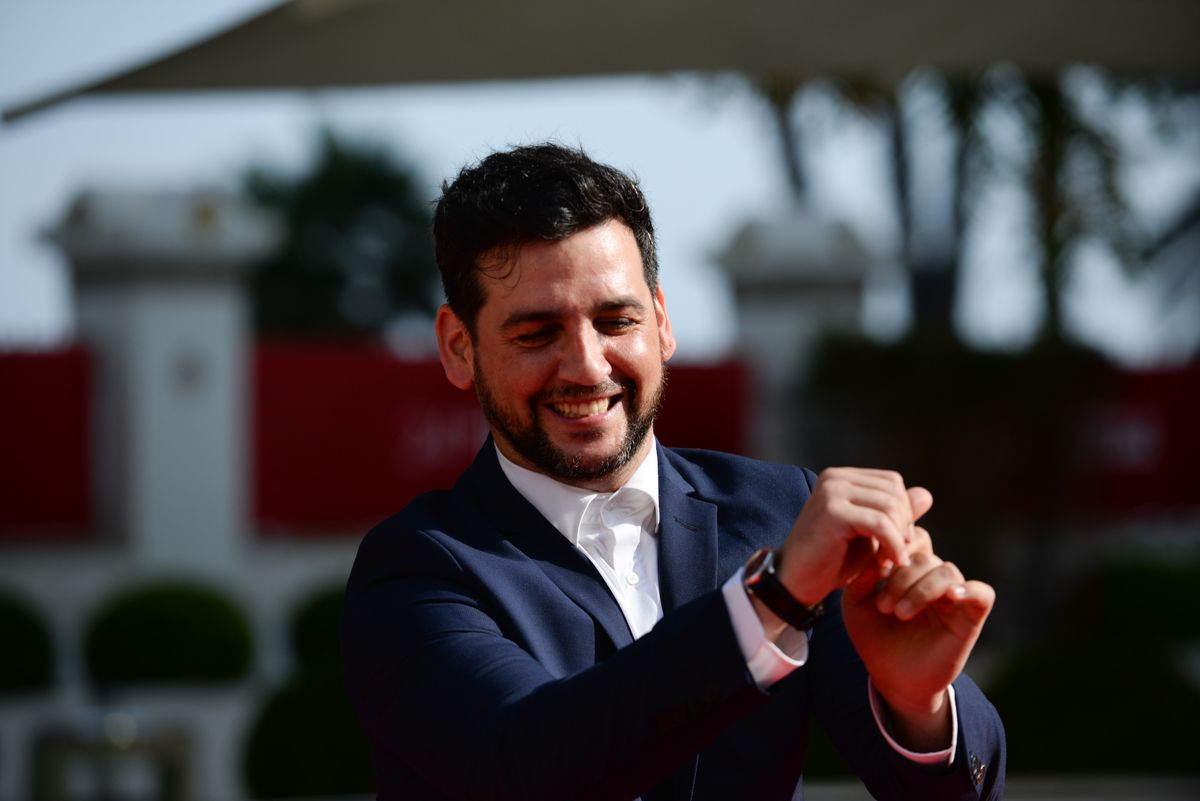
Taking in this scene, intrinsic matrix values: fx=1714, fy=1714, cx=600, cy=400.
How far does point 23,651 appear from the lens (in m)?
8.59

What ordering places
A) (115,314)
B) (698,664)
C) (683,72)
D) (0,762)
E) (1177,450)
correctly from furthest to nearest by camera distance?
(1177,450) < (115,314) < (0,762) < (683,72) < (698,664)

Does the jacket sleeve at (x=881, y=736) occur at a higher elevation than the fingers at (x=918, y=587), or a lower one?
lower

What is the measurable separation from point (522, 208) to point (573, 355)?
163 mm

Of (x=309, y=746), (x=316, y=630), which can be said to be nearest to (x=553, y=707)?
(x=309, y=746)

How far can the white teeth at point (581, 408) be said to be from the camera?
1828 millimetres

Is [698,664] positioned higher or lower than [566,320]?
lower

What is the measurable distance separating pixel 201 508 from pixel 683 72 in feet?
22.0

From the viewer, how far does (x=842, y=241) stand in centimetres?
1055

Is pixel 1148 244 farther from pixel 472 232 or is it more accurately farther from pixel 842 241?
pixel 472 232

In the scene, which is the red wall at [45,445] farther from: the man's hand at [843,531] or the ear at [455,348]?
the man's hand at [843,531]

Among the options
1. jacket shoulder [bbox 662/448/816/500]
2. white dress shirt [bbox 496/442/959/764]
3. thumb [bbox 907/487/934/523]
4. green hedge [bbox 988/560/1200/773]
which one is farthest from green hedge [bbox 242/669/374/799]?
thumb [bbox 907/487/934/523]

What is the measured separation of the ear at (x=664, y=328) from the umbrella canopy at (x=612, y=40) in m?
1.71

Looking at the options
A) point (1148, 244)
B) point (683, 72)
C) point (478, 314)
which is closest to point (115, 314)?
point (683, 72)

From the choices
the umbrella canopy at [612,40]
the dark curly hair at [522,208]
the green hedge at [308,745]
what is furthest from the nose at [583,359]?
the green hedge at [308,745]
